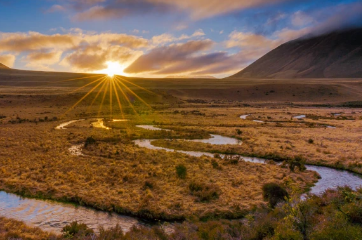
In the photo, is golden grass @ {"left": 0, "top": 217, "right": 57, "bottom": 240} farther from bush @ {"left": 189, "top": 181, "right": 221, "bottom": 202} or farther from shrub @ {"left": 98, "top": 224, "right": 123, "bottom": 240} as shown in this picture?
bush @ {"left": 189, "top": 181, "right": 221, "bottom": 202}

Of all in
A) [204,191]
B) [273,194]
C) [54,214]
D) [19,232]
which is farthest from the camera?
[204,191]

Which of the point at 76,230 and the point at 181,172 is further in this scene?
the point at 181,172

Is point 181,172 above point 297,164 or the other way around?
above

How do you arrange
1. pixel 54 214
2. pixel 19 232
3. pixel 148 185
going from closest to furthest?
pixel 19 232
pixel 54 214
pixel 148 185

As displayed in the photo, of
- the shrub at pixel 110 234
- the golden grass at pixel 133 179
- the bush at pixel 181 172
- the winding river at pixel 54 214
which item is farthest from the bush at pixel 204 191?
the shrub at pixel 110 234

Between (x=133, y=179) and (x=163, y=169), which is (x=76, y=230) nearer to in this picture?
(x=133, y=179)

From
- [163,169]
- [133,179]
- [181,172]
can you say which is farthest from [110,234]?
[163,169]

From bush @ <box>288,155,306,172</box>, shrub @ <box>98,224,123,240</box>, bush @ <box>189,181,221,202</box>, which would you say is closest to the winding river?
shrub @ <box>98,224,123,240</box>

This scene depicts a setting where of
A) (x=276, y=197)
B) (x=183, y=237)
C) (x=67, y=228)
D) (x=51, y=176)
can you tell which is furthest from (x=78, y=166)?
(x=276, y=197)
